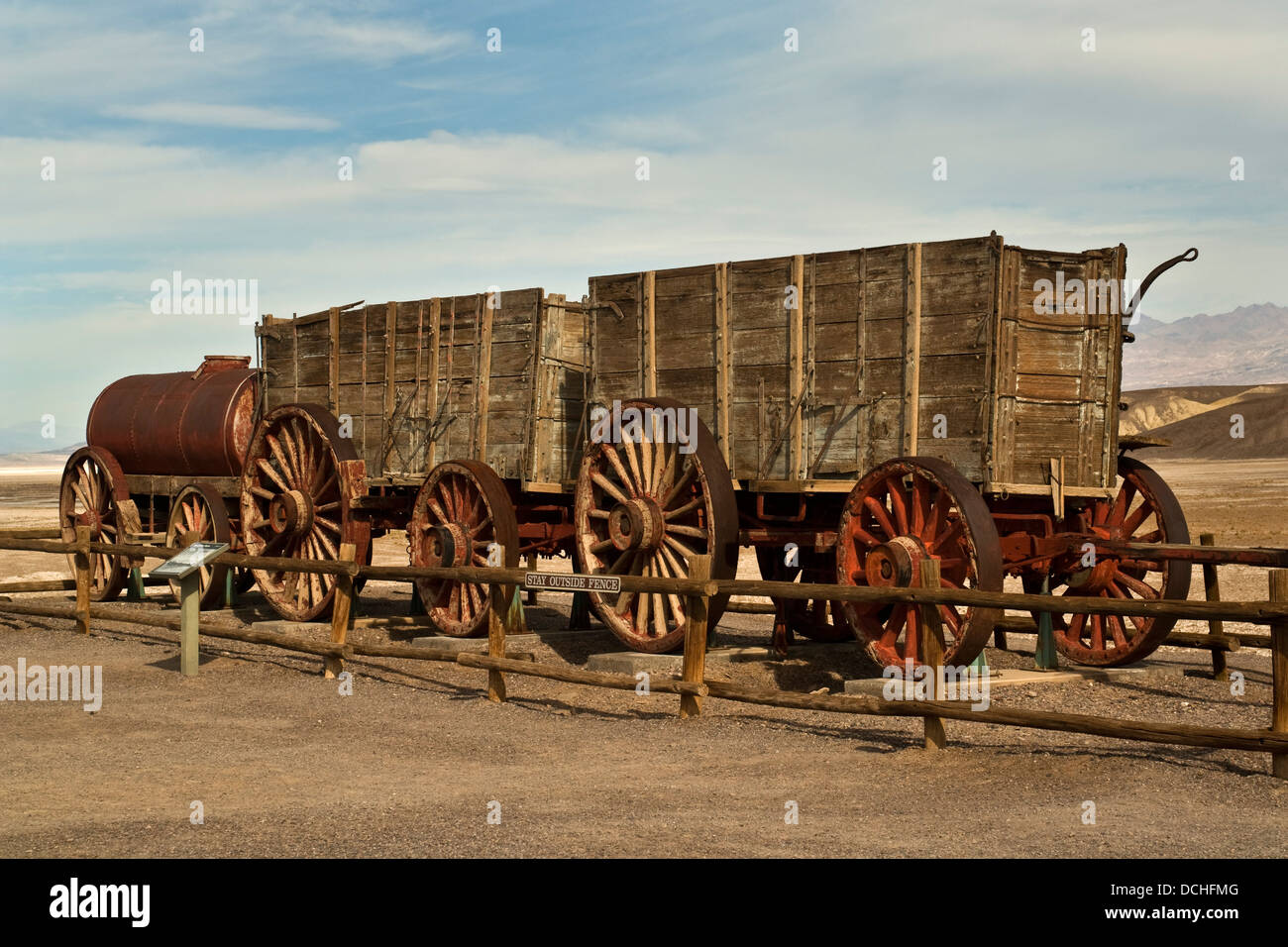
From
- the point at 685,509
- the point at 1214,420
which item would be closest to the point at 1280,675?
the point at 685,509

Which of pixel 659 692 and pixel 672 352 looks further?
pixel 672 352

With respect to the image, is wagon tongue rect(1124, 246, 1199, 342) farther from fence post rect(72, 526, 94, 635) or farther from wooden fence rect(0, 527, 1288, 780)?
fence post rect(72, 526, 94, 635)

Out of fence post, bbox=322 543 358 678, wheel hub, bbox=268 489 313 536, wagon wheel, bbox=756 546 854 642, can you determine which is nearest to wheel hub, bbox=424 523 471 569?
fence post, bbox=322 543 358 678

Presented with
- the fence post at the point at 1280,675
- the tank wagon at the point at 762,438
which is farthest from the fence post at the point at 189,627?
the fence post at the point at 1280,675

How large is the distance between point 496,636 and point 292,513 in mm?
5018

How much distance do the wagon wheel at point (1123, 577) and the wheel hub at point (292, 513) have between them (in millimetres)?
7264

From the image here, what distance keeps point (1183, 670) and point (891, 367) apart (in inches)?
145

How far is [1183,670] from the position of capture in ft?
38.3

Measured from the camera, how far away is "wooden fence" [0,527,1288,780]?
293 inches

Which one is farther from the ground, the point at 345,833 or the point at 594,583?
the point at 594,583

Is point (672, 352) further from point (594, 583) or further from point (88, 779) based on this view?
point (88, 779)

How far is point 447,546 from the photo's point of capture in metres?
12.9

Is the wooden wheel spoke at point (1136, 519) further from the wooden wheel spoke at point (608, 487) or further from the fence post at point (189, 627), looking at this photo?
the fence post at point (189, 627)
